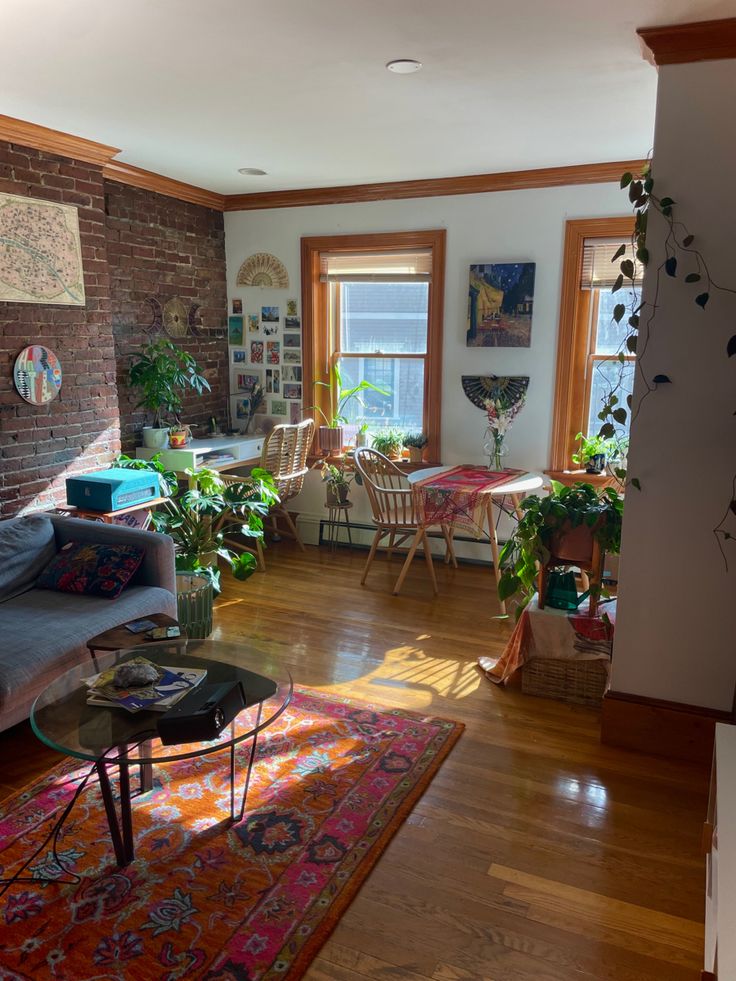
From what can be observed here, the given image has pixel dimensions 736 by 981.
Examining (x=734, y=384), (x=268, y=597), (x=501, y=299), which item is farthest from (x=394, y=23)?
(x=268, y=597)

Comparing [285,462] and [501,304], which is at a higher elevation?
[501,304]

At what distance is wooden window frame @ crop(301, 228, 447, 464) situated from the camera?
4875mm

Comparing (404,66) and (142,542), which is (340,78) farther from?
(142,542)

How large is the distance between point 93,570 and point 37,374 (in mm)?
1161

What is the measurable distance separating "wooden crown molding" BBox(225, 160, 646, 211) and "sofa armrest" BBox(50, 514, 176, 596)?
2866 mm

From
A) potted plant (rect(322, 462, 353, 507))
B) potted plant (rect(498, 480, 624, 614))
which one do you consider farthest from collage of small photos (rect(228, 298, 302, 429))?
potted plant (rect(498, 480, 624, 614))

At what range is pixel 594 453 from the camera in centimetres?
448

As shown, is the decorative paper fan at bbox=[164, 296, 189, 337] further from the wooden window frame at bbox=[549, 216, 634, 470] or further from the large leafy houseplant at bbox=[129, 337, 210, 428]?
→ the wooden window frame at bbox=[549, 216, 634, 470]

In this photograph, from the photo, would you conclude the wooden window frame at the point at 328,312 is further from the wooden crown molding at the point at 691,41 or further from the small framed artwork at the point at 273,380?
the wooden crown molding at the point at 691,41

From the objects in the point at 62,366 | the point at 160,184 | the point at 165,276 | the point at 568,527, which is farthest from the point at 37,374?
the point at 568,527

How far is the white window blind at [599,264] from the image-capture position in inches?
174

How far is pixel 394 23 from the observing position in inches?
91.4

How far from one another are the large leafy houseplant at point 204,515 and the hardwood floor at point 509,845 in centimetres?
42

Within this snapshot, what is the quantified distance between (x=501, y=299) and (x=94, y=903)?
3.92 metres
